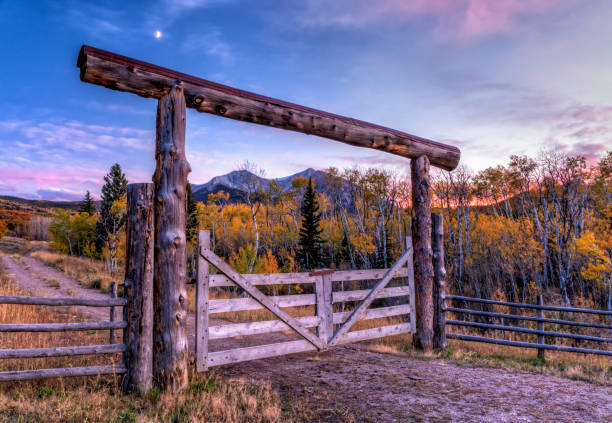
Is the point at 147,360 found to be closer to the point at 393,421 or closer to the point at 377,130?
the point at 393,421

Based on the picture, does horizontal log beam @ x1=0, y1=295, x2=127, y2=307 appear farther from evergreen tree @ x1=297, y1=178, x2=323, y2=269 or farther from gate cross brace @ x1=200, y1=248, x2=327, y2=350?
evergreen tree @ x1=297, y1=178, x2=323, y2=269

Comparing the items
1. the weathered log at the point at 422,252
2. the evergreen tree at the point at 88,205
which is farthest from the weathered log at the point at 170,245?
the evergreen tree at the point at 88,205

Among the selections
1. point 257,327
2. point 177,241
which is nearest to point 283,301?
point 257,327

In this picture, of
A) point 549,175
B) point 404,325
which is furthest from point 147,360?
point 549,175

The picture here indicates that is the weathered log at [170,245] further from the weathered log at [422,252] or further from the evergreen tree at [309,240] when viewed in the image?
the evergreen tree at [309,240]

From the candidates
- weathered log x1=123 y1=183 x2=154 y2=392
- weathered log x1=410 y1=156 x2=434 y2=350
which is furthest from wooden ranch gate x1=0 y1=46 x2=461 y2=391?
weathered log x1=410 y1=156 x2=434 y2=350

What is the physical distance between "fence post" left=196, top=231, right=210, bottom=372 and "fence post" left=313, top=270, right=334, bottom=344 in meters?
2.22

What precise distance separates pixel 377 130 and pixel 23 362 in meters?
7.39

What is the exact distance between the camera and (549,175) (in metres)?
34.3

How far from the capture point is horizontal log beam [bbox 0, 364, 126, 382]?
4.39 metres

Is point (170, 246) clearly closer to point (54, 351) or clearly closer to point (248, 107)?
point (54, 351)

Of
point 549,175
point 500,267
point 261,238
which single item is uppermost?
point 549,175

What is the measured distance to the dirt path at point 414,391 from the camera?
4.58 meters

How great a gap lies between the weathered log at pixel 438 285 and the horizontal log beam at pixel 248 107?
62.0 inches
